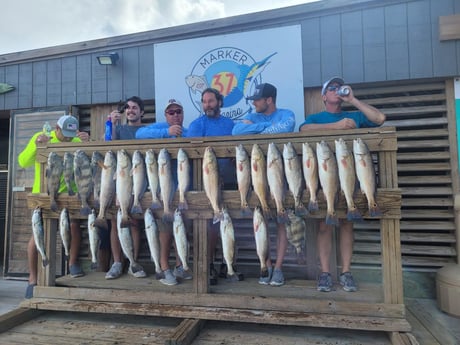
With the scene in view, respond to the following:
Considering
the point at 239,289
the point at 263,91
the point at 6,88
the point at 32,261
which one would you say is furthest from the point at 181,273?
the point at 6,88

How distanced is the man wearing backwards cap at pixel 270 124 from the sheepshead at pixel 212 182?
0.42m

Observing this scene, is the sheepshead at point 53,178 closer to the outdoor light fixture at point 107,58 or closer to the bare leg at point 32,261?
the bare leg at point 32,261

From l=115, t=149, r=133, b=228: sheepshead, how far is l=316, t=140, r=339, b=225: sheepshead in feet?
4.91

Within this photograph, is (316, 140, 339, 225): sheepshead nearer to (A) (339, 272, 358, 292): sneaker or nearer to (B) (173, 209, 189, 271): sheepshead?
(A) (339, 272, 358, 292): sneaker

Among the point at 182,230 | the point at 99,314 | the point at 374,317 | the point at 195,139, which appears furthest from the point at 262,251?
the point at 99,314

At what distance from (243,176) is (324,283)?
105cm

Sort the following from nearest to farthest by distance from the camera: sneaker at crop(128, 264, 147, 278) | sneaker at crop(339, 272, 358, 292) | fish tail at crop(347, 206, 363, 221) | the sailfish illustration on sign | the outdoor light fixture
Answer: fish tail at crop(347, 206, 363, 221), sneaker at crop(339, 272, 358, 292), sneaker at crop(128, 264, 147, 278), the outdoor light fixture, the sailfish illustration on sign

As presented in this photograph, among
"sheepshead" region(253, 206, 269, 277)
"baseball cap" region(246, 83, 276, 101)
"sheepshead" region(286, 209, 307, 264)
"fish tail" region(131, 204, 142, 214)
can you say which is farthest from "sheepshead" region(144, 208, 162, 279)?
"baseball cap" region(246, 83, 276, 101)

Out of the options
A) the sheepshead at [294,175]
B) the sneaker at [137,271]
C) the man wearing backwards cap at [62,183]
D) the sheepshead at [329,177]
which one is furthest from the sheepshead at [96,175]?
the sheepshead at [329,177]

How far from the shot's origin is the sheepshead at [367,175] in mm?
2143

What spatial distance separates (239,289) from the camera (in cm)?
249

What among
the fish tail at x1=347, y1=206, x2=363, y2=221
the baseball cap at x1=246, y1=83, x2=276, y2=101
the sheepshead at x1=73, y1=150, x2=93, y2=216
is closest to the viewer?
the fish tail at x1=347, y1=206, x2=363, y2=221

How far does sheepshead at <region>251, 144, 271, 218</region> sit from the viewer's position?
2289 millimetres

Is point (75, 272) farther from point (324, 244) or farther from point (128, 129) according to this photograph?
point (324, 244)
